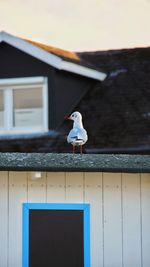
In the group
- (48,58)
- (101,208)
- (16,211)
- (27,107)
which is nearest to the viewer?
(101,208)

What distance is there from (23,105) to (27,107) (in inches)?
3.2

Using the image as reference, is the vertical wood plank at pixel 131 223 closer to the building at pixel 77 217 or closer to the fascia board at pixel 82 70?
the building at pixel 77 217

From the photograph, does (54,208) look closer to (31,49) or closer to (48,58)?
(48,58)

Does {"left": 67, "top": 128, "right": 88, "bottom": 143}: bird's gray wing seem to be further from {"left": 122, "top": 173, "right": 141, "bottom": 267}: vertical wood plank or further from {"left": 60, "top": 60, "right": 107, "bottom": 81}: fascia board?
{"left": 60, "top": 60, "right": 107, "bottom": 81}: fascia board

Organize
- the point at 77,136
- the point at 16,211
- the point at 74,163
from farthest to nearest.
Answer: the point at 77,136
the point at 16,211
the point at 74,163

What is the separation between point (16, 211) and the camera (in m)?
8.12

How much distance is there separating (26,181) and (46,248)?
2.89 ft

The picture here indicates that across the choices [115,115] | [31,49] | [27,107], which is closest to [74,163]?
[115,115]

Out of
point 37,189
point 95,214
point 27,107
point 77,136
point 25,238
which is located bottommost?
point 25,238

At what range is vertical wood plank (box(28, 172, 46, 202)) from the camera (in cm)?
809

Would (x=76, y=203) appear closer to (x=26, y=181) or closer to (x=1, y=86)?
(x=26, y=181)

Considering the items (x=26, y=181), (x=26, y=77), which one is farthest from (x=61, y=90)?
(x=26, y=181)

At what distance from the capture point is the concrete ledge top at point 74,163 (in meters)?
7.62

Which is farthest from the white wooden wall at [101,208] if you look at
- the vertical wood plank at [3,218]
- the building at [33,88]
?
the building at [33,88]
